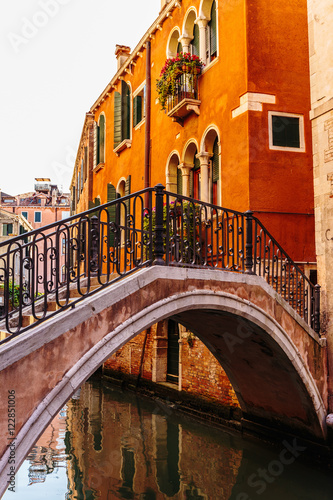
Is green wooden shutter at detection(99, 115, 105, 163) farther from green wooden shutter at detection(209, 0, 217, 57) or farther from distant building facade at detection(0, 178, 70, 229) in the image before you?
distant building facade at detection(0, 178, 70, 229)

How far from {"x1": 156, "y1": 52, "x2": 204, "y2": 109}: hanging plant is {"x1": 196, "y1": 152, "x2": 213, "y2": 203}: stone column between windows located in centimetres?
172

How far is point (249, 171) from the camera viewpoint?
9398 millimetres

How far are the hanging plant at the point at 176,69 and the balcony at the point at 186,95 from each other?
5cm

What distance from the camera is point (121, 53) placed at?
56.2 ft

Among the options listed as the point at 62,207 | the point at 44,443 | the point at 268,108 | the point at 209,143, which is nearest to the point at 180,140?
the point at 209,143

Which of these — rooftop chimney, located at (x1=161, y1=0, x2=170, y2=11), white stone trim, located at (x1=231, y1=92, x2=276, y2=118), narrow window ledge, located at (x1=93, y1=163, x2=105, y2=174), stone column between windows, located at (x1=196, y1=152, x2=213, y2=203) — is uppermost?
rooftop chimney, located at (x1=161, y1=0, x2=170, y2=11)

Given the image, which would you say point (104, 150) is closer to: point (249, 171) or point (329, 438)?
point (249, 171)

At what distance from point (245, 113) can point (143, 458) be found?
6.15 metres

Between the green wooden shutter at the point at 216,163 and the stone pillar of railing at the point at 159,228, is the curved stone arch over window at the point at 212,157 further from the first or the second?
the stone pillar of railing at the point at 159,228

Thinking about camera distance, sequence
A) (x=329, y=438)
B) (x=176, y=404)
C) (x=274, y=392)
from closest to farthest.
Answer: (x=329, y=438), (x=274, y=392), (x=176, y=404)

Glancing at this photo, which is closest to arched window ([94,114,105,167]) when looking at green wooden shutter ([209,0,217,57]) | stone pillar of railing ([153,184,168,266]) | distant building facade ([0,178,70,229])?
green wooden shutter ([209,0,217,57])

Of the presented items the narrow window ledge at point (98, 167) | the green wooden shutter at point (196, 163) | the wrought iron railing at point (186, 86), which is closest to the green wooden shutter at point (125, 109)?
the narrow window ledge at point (98, 167)

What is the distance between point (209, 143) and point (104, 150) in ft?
26.3

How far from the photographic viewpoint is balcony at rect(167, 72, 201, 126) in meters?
11.1
